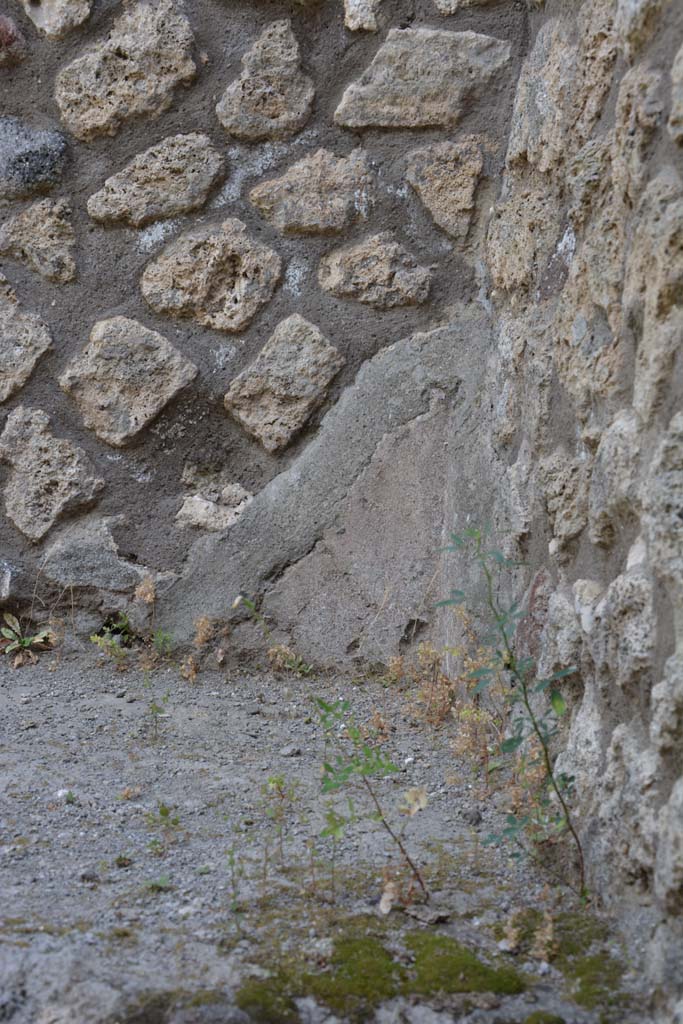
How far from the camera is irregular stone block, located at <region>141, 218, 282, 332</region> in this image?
2682 millimetres

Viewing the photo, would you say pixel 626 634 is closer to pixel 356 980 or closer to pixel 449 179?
pixel 356 980

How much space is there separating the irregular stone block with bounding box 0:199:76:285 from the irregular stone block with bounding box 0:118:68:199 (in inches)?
2.2

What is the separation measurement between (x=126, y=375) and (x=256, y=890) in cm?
154

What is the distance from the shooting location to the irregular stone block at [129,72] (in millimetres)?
2672

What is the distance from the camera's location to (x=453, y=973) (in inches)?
53.7

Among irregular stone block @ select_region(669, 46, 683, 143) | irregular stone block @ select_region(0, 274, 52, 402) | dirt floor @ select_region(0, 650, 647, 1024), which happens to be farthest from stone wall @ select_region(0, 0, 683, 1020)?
irregular stone block @ select_region(669, 46, 683, 143)

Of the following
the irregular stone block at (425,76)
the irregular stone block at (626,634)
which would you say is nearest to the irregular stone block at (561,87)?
the irregular stone block at (425,76)

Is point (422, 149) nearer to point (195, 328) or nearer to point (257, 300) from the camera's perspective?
point (257, 300)

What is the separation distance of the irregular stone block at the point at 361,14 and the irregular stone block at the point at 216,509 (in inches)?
48.0

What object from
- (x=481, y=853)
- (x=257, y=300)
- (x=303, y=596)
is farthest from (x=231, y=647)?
(x=481, y=853)

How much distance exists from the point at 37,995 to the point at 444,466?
5.17ft

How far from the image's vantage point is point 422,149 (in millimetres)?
2613

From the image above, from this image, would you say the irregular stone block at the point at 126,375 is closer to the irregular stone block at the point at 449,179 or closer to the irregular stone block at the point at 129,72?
the irregular stone block at the point at 129,72

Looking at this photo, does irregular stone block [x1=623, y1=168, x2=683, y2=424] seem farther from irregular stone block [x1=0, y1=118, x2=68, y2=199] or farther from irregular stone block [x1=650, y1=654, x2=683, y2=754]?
irregular stone block [x1=0, y1=118, x2=68, y2=199]
